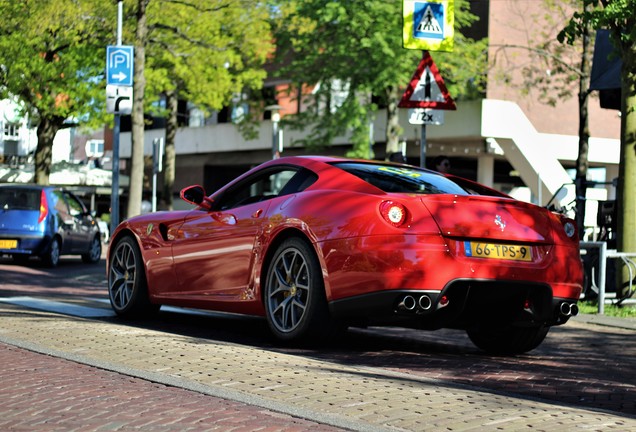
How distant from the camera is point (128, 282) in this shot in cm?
1070

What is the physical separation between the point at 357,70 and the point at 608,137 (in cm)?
1640

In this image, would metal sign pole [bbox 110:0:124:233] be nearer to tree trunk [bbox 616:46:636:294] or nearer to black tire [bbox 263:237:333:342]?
tree trunk [bbox 616:46:636:294]

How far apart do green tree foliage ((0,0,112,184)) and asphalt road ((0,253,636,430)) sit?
17.0m

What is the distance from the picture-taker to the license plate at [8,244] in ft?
68.8

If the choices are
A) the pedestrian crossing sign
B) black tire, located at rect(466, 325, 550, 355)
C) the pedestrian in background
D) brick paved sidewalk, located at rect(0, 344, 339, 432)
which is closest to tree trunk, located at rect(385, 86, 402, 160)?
the pedestrian in background

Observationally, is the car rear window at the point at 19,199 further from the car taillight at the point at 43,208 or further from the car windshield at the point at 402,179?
the car windshield at the point at 402,179

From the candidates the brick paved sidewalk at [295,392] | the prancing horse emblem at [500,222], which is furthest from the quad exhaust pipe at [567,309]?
the brick paved sidewalk at [295,392]

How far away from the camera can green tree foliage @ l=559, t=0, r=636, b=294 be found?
13.5m

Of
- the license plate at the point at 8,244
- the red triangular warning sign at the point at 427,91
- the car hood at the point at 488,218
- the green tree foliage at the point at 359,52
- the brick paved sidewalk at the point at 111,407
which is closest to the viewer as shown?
the brick paved sidewalk at the point at 111,407

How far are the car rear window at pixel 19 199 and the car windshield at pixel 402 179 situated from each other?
1361 centimetres

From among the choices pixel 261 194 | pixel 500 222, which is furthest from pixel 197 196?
pixel 500 222

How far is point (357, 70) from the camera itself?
34.5m

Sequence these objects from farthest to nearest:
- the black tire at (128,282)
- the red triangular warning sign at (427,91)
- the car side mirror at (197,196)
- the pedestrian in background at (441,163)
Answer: the pedestrian in background at (441,163) → the red triangular warning sign at (427,91) → the black tire at (128,282) → the car side mirror at (197,196)

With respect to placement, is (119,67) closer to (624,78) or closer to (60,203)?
(60,203)
